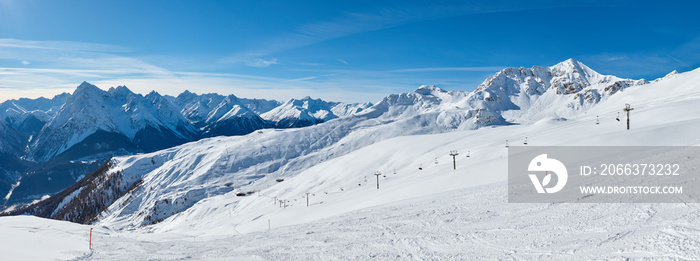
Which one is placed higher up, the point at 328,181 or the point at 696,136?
the point at 696,136

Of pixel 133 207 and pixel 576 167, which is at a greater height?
pixel 576 167

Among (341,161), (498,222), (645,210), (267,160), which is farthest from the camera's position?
(267,160)

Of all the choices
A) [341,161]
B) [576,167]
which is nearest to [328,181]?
[341,161]

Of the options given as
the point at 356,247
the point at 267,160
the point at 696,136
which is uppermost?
the point at 696,136

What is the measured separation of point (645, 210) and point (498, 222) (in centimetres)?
637

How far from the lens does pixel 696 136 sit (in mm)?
36312

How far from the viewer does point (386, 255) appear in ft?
47.4

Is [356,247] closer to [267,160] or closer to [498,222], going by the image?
[498,222]

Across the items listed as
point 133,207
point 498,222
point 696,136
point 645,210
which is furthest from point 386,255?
point 133,207

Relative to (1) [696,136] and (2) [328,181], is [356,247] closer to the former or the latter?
(1) [696,136]

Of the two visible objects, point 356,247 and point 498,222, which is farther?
point 498,222

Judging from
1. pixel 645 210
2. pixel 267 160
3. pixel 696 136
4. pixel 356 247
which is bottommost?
pixel 267 160

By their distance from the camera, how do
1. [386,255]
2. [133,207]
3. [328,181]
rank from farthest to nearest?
[133,207], [328,181], [386,255]

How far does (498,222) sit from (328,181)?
238 ft
